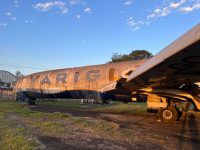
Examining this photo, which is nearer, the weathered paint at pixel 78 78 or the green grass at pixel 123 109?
the weathered paint at pixel 78 78

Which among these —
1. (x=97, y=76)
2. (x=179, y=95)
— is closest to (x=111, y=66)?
(x=97, y=76)

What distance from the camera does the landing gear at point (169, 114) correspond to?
13.7 m

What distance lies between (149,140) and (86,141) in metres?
2.25

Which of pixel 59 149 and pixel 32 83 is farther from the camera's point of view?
pixel 32 83

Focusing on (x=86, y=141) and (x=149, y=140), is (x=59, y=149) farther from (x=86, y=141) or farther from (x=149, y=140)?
(x=149, y=140)

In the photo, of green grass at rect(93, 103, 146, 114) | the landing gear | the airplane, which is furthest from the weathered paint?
green grass at rect(93, 103, 146, 114)

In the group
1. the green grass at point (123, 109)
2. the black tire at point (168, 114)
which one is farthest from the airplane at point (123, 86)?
the green grass at point (123, 109)

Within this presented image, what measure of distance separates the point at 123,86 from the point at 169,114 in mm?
2988

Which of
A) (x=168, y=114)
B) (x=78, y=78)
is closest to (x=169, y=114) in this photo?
(x=168, y=114)

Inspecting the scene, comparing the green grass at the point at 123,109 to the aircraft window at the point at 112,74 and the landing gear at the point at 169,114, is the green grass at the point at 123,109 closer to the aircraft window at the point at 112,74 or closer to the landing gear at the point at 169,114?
the aircraft window at the point at 112,74

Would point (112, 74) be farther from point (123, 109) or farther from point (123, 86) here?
point (123, 109)

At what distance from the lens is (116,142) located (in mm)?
8336

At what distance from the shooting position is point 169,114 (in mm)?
13828

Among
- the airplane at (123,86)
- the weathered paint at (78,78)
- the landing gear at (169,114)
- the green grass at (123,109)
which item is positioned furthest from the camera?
the green grass at (123,109)
